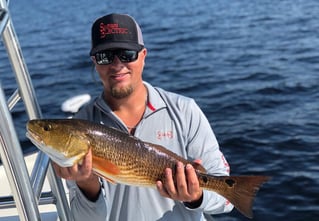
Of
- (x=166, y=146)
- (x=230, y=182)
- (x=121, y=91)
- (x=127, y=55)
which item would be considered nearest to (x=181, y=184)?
(x=230, y=182)

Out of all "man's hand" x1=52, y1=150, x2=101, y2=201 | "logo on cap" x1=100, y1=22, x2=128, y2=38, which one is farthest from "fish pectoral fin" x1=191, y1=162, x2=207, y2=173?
"logo on cap" x1=100, y1=22, x2=128, y2=38

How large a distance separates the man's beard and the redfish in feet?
1.22

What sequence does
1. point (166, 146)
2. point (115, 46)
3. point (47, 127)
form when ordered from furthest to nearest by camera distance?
point (166, 146)
point (115, 46)
point (47, 127)

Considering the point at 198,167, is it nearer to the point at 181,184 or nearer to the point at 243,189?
the point at 181,184

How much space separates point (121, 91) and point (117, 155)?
50cm

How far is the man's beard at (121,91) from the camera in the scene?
3.37 metres

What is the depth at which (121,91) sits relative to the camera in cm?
338

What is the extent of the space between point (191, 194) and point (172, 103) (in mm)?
701

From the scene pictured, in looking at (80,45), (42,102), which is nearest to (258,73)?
(42,102)

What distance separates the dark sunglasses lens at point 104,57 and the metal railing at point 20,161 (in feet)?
1.70

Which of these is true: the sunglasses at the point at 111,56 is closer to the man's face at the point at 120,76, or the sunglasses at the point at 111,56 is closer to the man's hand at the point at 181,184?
the man's face at the point at 120,76

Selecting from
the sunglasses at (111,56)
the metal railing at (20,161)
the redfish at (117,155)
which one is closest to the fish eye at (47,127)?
the redfish at (117,155)

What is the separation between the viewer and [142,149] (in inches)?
123

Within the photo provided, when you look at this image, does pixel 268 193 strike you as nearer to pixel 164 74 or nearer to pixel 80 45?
pixel 164 74
